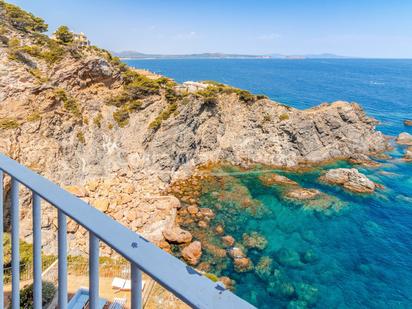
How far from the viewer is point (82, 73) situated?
2575 centimetres

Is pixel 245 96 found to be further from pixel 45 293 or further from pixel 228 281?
pixel 45 293

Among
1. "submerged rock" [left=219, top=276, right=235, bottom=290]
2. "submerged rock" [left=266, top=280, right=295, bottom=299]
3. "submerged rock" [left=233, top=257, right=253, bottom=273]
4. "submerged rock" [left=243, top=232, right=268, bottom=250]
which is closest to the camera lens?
"submerged rock" [left=266, top=280, right=295, bottom=299]


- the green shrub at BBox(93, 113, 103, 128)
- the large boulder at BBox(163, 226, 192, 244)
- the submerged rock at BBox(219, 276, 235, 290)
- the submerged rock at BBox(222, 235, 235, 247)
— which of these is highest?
the green shrub at BBox(93, 113, 103, 128)

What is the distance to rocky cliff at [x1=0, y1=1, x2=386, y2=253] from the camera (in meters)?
21.7

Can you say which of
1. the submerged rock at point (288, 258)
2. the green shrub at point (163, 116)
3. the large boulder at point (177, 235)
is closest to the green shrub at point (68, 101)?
the green shrub at point (163, 116)

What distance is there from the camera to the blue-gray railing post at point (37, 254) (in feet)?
5.59

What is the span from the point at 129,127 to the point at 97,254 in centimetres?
2869

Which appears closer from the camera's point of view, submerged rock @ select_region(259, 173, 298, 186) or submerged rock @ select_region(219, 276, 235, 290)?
submerged rock @ select_region(219, 276, 235, 290)

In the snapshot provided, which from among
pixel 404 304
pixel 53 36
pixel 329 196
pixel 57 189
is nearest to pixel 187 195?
pixel 329 196

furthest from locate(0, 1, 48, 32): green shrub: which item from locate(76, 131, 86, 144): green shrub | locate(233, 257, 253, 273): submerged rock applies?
locate(233, 257, 253, 273): submerged rock

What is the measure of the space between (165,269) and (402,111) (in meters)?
76.3

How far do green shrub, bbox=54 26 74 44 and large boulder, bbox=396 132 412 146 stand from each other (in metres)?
47.6

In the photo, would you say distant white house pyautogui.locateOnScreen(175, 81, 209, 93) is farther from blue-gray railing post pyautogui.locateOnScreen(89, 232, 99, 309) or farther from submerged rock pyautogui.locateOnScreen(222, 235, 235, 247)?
blue-gray railing post pyautogui.locateOnScreen(89, 232, 99, 309)

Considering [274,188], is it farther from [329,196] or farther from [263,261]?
[263,261]
